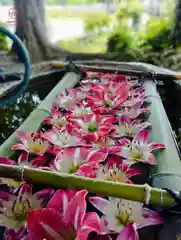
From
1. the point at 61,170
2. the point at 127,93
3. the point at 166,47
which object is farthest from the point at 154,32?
the point at 61,170

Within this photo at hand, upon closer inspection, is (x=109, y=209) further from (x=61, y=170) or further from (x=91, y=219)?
(x=61, y=170)

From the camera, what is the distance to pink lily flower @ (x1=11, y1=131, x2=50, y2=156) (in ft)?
2.92

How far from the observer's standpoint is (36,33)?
4129 millimetres

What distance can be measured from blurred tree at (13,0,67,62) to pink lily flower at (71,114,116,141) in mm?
3005

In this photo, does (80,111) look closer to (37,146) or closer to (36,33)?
(37,146)

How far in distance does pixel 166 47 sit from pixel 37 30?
1.85 meters

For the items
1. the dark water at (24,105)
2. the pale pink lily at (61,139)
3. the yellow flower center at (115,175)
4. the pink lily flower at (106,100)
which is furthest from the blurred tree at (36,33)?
the yellow flower center at (115,175)

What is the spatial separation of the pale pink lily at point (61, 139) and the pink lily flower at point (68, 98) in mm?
298

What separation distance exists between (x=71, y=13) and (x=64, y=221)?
169 inches

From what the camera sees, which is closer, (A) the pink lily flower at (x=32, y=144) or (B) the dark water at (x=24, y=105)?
(A) the pink lily flower at (x=32, y=144)

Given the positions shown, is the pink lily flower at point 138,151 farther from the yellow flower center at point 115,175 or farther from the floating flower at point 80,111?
the floating flower at point 80,111

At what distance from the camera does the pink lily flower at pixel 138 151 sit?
849mm

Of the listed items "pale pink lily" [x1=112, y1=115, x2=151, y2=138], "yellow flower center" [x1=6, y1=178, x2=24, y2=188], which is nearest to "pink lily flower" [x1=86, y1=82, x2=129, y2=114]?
"pale pink lily" [x1=112, y1=115, x2=151, y2=138]

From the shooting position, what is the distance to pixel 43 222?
0.57 m
